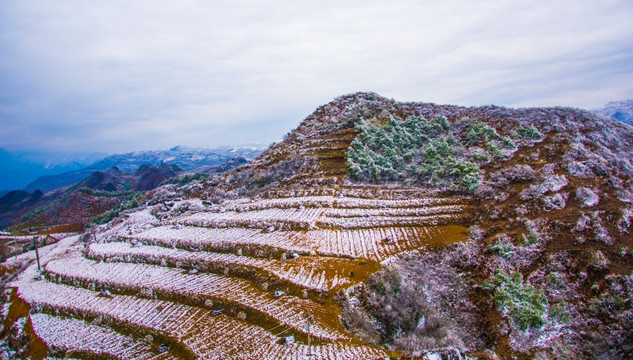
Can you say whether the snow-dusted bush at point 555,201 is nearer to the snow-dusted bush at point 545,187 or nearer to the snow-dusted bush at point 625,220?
the snow-dusted bush at point 545,187

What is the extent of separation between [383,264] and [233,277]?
13436 millimetres

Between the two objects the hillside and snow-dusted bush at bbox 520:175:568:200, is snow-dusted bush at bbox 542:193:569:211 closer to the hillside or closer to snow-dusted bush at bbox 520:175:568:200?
the hillside

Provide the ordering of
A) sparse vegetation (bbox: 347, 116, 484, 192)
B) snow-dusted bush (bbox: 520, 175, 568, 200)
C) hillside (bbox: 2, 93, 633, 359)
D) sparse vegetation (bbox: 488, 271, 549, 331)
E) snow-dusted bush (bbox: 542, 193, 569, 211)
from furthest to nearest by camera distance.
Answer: sparse vegetation (bbox: 347, 116, 484, 192) → snow-dusted bush (bbox: 520, 175, 568, 200) → snow-dusted bush (bbox: 542, 193, 569, 211) → hillside (bbox: 2, 93, 633, 359) → sparse vegetation (bbox: 488, 271, 549, 331)

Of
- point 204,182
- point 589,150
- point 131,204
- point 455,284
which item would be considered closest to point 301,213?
point 455,284

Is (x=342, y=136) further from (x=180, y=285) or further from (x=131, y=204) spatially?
(x=131, y=204)

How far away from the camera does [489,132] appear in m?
47.8

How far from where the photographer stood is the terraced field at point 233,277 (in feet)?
66.5

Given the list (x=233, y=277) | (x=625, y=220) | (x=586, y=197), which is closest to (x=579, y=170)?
(x=586, y=197)

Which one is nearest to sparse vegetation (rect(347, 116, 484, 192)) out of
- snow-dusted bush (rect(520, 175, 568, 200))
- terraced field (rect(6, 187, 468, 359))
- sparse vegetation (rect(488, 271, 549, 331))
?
terraced field (rect(6, 187, 468, 359))

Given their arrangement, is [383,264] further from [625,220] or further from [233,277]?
[625,220]

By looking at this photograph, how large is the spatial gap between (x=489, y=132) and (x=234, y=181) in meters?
43.9

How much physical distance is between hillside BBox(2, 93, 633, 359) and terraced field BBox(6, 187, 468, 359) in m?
0.17

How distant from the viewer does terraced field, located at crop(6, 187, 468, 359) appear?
20.3 meters

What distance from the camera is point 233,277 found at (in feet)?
91.4
